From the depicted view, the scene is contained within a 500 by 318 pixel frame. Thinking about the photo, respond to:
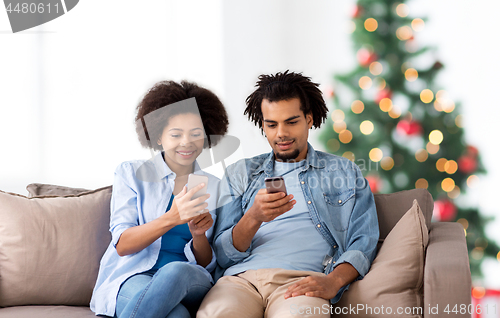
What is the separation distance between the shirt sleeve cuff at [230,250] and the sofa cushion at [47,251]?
0.43 meters

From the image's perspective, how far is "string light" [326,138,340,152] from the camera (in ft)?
8.07

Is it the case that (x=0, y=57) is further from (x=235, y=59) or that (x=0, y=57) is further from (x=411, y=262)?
(x=411, y=262)

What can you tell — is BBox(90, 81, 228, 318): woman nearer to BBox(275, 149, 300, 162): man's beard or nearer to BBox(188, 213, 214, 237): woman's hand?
BBox(188, 213, 214, 237): woman's hand

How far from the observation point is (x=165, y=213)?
1.23 meters

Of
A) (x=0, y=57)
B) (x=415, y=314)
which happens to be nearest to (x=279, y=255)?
(x=415, y=314)

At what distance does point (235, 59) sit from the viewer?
8.90 feet

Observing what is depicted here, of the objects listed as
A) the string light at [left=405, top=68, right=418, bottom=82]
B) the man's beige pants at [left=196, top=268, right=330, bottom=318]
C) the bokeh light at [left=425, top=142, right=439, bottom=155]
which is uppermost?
the string light at [left=405, top=68, right=418, bottom=82]

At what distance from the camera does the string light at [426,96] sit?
234 cm

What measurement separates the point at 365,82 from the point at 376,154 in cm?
42

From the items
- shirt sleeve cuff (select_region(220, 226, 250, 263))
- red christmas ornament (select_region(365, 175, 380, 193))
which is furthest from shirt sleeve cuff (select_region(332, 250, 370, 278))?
red christmas ornament (select_region(365, 175, 380, 193))

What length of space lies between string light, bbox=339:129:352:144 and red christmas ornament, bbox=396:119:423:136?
275 millimetres

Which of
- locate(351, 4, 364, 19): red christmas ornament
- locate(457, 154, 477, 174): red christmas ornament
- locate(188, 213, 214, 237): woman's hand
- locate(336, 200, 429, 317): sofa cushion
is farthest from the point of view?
locate(351, 4, 364, 19): red christmas ornament

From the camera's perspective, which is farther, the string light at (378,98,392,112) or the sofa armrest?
the string light at (378,98,392,112)

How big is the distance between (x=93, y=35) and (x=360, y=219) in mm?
1926
